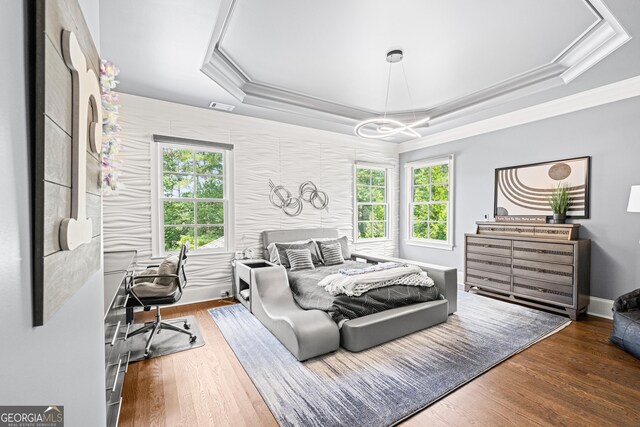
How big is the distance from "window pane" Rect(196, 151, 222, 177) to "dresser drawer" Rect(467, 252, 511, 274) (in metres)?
4.11

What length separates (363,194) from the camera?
6.01 m

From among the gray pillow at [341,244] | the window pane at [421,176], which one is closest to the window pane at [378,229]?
the window pane at [421,176]

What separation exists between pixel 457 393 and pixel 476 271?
279 cm

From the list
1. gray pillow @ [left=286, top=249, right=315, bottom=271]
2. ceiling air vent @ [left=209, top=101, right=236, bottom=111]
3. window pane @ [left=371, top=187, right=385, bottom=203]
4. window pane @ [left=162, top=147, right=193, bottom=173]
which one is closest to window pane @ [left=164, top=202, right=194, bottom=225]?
window pane @ [left=162, top=147, right=193, bottom=173]

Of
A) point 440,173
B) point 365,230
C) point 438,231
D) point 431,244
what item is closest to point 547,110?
point 440,173

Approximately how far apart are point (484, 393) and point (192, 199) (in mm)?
3968

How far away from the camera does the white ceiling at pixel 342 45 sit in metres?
2.33

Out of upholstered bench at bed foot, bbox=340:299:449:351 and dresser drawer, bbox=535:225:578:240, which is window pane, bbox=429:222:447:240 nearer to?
dresser drawer, bbox=535:225:578:240

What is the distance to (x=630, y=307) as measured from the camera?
2.93m

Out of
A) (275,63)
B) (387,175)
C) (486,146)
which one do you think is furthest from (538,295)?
(275,63)

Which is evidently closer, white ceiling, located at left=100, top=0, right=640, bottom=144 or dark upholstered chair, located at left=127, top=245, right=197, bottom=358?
white ceiling, located at left=100, top=0, right=640, bottom=144

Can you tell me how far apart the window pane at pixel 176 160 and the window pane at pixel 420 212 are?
4357 millimetres

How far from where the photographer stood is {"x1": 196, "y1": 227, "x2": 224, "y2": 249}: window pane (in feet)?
14.0

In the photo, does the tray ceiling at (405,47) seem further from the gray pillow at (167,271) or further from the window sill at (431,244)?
the window sill at (431,244)
